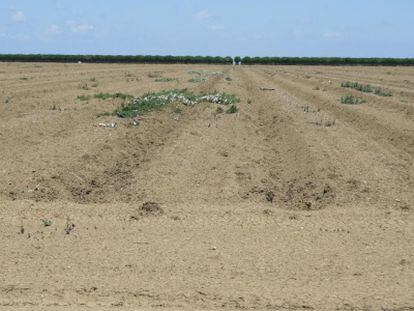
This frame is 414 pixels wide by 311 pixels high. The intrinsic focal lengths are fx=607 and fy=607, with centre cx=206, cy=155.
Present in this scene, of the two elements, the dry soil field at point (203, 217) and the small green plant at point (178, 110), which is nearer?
the dry soil field at point (203, 217)

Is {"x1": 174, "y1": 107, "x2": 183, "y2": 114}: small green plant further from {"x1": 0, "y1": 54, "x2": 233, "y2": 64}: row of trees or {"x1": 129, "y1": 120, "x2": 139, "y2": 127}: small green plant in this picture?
{"x1": 0, "y1": 54, "x2": 233, "y2": 64}: row of trees

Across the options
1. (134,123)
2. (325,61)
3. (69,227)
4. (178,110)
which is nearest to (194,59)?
(325,61)

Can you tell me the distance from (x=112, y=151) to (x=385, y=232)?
6.32 m

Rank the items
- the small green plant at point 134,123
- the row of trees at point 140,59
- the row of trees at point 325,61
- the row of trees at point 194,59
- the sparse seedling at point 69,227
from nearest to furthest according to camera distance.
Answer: the sparse seedling at point 69,227, the small green plant at point 134,123, the row of trees at point 325,61, the row of trees at point 194,59, the row of trees at point 140,59

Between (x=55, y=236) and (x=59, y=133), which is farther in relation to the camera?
(x=59, y=133)

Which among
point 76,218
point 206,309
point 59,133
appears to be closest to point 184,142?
point 59,133

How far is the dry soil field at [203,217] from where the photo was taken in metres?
6.04

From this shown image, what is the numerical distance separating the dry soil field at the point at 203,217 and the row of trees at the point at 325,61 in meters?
79.9

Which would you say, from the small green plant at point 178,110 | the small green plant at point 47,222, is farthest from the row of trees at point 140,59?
the small green plant at point 47,222

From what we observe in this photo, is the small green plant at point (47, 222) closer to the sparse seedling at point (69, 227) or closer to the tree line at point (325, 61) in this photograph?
the sparse seedling at point (69, 227)

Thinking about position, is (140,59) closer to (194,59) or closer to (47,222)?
(194,59)

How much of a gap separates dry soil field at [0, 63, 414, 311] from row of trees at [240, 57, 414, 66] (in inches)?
3144

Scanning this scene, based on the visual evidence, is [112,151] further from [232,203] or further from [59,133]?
[232,203]

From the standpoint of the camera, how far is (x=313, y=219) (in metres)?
8.59
